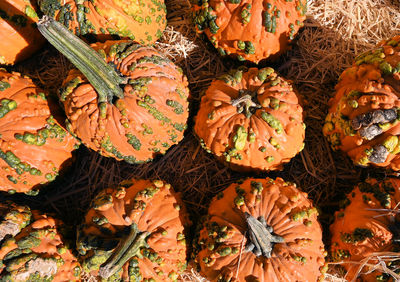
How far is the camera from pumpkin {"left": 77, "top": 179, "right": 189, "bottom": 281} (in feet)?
6.91

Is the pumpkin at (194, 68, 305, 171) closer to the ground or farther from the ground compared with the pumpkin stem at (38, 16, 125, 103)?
closer to the ground

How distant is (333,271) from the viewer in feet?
8.79

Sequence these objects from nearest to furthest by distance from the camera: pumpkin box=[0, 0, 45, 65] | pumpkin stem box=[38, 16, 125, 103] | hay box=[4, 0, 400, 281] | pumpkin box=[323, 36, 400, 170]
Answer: pumpkin stem box=[38, 16, 125, 103], pumpkin box=[323, 36, 400, 170], pumpkin box=[0, 0, 45, 65], hay box=[4, 0, 400, 281]

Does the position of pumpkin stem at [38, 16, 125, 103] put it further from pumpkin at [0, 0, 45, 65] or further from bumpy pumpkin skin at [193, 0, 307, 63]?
pumpkin at [0, 0, 45, 65]

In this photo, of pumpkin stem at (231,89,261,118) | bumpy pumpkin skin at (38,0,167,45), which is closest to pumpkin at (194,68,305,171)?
pumpkin stem at (231,89,261,118)

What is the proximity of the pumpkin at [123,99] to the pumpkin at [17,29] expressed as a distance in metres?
0.83

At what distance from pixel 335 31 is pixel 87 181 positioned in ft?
8.93

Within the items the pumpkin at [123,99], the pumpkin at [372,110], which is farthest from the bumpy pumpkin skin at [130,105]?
the pumpkin at [372,110]

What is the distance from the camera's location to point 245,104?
2.28 m

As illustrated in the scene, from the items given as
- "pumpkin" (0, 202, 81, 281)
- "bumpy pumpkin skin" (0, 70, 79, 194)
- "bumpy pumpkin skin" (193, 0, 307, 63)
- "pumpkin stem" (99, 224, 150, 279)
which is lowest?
"pumpkin" (0, 202, 81, 281)

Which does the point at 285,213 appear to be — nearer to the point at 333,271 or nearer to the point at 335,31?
the point at 333,271

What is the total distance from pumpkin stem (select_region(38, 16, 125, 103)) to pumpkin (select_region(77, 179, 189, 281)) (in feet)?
2.44

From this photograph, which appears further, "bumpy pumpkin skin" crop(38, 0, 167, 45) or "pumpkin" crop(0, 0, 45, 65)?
"pumpkin" crop(0, 0, 45, 65)

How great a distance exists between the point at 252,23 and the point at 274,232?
1.49m
